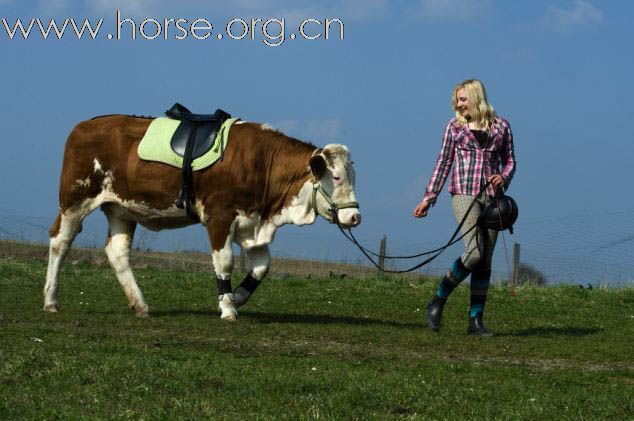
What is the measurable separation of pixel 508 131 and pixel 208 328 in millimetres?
3537

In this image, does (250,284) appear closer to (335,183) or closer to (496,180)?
(335,183)

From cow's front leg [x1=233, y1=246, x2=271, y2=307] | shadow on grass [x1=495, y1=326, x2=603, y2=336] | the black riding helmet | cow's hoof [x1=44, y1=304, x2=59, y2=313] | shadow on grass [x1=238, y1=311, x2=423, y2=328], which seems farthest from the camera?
cow's hoof [x1=44, y1=304, x2=59, y2=313]

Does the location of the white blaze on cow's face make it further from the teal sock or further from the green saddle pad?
the teal sock

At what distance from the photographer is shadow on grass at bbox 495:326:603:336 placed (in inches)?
488

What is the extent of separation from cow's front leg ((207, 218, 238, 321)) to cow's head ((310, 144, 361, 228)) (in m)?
1.03

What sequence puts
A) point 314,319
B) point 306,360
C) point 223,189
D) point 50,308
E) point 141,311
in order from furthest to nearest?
point 314,319, point 50,308, point 141,311, point 223,189, point 306,360

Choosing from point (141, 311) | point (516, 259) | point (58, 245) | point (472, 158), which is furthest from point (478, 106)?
point (516, 259)

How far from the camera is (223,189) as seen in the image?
12227mm

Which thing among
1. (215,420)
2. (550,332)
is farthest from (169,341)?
(550,332)

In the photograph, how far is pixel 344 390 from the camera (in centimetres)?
752

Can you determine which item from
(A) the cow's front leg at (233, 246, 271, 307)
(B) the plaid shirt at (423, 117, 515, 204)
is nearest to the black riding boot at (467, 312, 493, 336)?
(B) the plaid shirt at (423, 117, 515, 204)

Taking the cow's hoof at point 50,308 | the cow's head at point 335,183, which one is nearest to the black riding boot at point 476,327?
the cow's head at point 335,183

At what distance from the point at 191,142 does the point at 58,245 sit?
2.08 m

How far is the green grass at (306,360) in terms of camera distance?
7.02 metres
